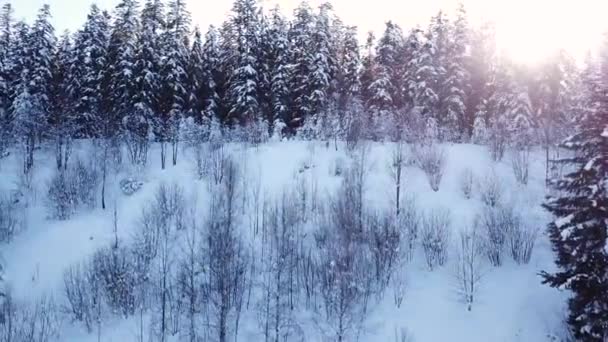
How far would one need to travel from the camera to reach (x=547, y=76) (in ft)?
119

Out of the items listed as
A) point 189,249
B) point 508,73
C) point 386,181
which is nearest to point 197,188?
point 189,249

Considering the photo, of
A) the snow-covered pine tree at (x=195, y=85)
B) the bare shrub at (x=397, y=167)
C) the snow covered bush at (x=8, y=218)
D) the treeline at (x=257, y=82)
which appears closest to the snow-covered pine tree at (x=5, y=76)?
the treeline at (x=257, y=82)

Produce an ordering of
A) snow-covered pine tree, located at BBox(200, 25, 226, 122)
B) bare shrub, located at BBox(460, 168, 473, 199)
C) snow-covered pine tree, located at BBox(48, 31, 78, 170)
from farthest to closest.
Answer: snow-covered pine tree, located at BBox(200, 25, 226, 122) < snow-covered pine tree, located at BBox(48, 31, 78, 170) < bare shrub, located at BBox(460, 168, 473, 199)

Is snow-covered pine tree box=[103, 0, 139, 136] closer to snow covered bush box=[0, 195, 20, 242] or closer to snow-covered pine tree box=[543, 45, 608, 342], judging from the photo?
snow covered bush box=[0, 195, 20, 242]

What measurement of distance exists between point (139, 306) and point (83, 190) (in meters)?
10.0

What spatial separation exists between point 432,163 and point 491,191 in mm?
3504

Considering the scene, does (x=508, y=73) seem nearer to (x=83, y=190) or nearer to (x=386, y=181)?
(x=386, y=181)

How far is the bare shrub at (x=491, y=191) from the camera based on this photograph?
26203 mm

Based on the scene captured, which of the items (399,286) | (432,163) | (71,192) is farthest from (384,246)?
(71,192)

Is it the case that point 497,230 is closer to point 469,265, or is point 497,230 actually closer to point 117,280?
point 469,265

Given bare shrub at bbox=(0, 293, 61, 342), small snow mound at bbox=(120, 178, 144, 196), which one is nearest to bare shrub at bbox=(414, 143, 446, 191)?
small snow mound at bbox=(120, 178, 144, 196)

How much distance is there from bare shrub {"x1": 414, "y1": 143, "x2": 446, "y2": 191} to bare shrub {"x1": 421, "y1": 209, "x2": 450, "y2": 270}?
3.15m

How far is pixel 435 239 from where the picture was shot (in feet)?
Result: 80.0

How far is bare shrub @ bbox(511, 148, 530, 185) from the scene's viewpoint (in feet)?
92.0
